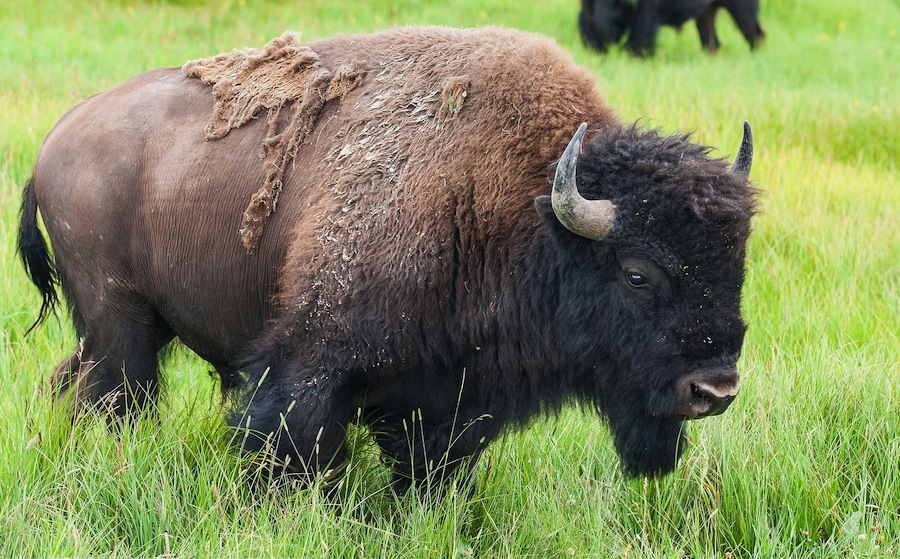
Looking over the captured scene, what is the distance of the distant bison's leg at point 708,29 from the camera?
14078mm

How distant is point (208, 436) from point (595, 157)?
169cm

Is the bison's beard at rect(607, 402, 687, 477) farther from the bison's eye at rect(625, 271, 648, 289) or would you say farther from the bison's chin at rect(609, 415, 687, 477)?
the bison's eye at rect(625, 271, 648, 289)

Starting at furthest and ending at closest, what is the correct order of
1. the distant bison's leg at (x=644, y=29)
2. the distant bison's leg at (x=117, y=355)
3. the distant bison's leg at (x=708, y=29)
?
the distant bison's leg at (x=708, y=29), the distant bison's leg at (x=644, y=29), the distant bison's leg at (x=117, y=355)

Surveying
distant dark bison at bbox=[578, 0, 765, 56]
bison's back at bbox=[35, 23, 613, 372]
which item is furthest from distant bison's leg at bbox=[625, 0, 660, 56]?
bison's back at bbox=[35, 23, 613, 372]

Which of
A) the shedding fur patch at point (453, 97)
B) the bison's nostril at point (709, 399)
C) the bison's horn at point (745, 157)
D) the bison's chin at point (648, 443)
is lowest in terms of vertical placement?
the bison's chin at point (648, 443)

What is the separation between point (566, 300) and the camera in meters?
3.00

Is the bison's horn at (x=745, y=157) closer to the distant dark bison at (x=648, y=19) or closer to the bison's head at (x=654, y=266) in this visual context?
the bison's head at (x=654, y=266)

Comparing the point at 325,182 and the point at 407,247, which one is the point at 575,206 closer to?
the point at 407,247

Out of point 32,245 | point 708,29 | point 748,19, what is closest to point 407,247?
point 32,245

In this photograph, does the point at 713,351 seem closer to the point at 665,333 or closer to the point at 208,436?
the point at 665,333

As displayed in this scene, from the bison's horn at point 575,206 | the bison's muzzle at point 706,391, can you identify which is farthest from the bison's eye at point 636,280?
the bison's muzzle at point 706,391

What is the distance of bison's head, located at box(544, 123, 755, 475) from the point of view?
2777mm

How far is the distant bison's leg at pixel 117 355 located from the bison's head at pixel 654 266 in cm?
164

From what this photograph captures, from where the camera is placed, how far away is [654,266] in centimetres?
284
